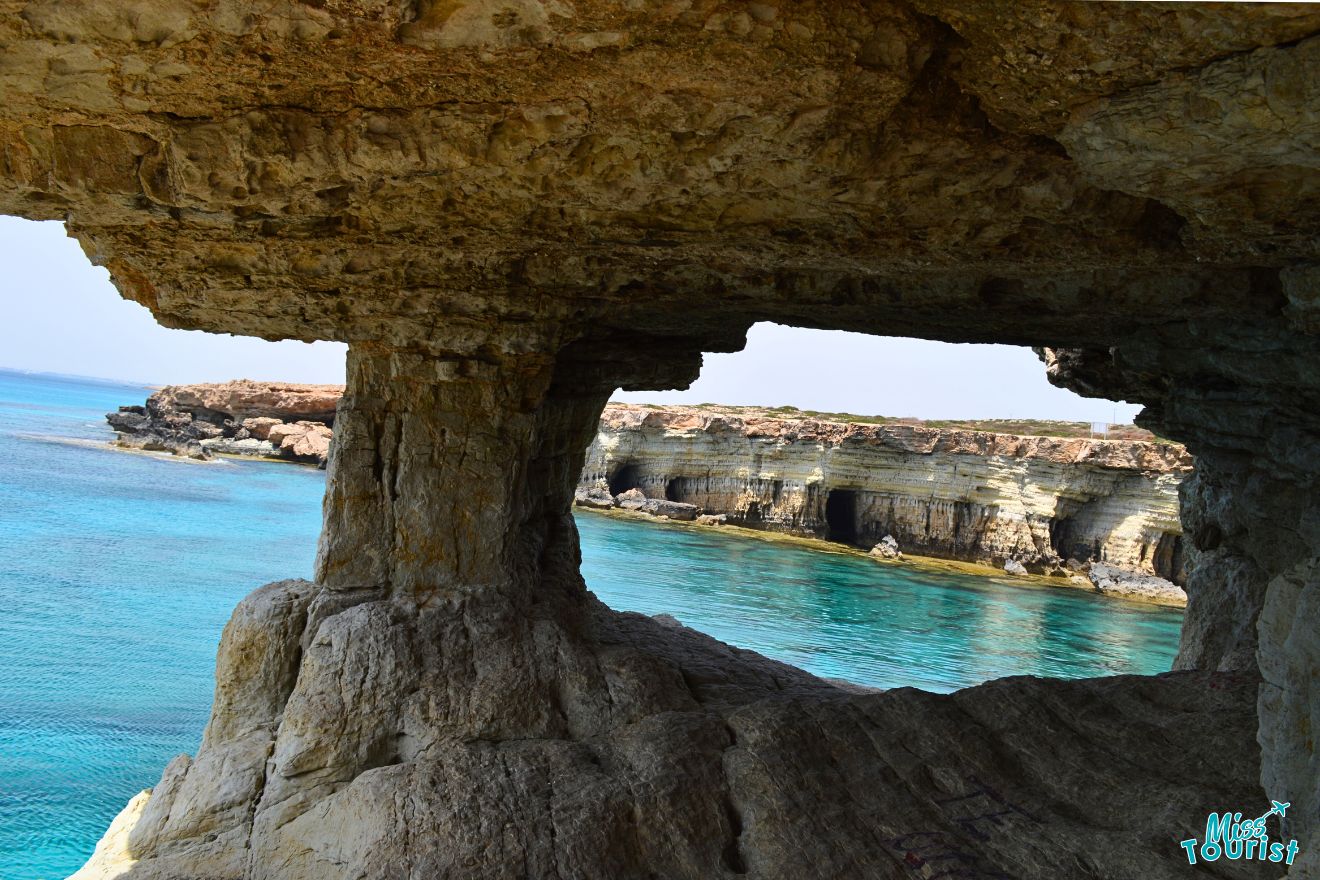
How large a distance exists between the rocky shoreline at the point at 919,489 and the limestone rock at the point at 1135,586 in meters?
0.05

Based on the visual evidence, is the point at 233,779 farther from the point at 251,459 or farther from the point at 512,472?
the point at 251,459

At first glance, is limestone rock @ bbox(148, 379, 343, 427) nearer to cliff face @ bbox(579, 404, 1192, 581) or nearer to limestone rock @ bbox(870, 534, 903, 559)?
cliff face @ bbox(579, 404, 1192, 581)

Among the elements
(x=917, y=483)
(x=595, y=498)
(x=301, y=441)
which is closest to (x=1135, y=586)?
(x=917, y=483)

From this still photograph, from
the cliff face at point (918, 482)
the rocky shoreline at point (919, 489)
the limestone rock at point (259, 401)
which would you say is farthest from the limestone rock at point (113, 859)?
the limestone rock at point (259, 401)

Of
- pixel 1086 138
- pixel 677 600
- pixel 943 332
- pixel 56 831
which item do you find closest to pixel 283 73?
pixel 1086 138

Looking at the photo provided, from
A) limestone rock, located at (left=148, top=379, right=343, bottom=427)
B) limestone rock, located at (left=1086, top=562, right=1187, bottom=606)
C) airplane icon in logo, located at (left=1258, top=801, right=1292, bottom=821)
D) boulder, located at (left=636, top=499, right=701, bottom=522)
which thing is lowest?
limestone rock, located at (left=1086, top=562, right=1187, bottom=606)

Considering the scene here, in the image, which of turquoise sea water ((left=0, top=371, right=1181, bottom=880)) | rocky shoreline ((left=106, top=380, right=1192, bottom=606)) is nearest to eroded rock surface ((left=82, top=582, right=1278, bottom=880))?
turquoise sea water ((left=0, top=371, right=1181, bottom=880))

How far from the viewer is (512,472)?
920cm

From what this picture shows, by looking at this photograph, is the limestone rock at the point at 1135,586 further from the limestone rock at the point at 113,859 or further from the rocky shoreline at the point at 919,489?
the limestone rock at the point at 113,859

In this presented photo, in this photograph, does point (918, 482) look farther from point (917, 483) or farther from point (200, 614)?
point (200, 614)

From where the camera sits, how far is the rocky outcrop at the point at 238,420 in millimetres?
56156

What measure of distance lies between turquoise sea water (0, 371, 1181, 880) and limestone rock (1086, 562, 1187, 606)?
1266mm

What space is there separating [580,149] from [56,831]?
11.9 meters

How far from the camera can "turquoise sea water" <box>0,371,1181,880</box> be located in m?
14.5
